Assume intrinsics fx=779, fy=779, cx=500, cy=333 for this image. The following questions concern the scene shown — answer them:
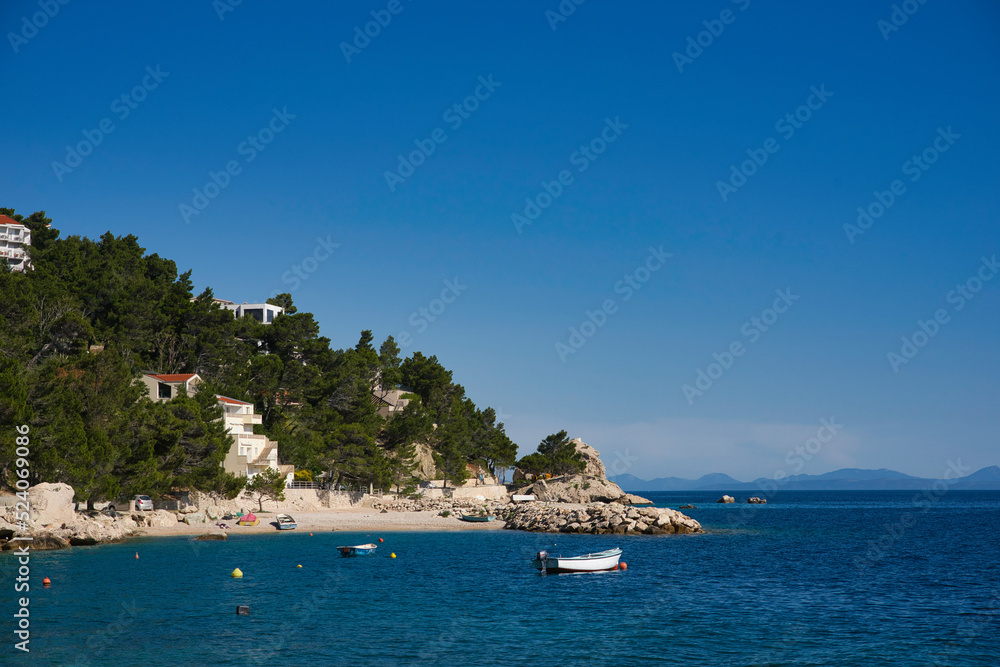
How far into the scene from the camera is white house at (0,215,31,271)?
306 feet

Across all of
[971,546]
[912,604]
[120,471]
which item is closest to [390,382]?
[120,471]

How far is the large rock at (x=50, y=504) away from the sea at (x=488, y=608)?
3.84 metres

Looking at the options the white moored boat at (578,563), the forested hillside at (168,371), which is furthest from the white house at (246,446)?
the white moored boat at (578,563)

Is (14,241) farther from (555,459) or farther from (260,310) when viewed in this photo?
(555,459)

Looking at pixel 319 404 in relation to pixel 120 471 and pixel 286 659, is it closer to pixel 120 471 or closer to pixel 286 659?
pixel 120 471

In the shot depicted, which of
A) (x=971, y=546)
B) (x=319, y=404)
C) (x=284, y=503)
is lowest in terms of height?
(x=971, y=546)

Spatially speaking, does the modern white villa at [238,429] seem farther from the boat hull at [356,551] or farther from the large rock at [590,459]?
the large rock at [590,459]

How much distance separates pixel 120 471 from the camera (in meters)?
55.5

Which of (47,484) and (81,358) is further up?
(81,358)

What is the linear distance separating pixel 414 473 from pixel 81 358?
55.7 m

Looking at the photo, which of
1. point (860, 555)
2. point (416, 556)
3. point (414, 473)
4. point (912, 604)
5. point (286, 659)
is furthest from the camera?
point (414, 473)

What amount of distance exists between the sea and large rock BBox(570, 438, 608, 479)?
89243mm

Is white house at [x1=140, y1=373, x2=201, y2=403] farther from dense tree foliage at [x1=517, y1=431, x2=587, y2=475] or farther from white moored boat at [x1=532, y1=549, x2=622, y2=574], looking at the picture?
dense tree foliage at [x1=517, y1=431, x2=587, y2=475]

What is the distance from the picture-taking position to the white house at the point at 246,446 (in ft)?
240
